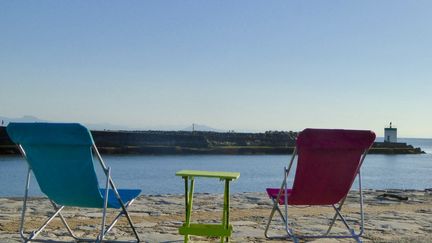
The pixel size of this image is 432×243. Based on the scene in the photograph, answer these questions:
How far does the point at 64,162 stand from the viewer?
11.1 feet

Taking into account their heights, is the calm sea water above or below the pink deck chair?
below

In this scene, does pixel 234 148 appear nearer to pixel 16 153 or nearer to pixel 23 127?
pixel 16 153

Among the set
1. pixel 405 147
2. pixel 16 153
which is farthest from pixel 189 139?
pixel 405 147

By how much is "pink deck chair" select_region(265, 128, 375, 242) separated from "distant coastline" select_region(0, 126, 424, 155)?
141ft

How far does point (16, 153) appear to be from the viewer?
149 ft

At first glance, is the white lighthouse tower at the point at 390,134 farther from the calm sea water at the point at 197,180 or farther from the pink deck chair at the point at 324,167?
the pink deck chair at the point at 324,167

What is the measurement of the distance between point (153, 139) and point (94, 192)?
54.6 metres

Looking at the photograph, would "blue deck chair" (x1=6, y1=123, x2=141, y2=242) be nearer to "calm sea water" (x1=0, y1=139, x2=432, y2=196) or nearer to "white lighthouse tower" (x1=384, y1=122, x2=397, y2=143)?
"calm sea water" (x1=0, y1=139, x2=432, y2=196)

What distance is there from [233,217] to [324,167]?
5.87 ft

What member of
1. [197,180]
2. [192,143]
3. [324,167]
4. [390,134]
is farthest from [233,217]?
[390,134]

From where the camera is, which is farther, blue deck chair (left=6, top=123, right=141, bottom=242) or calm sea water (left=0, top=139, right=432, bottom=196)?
calm sea water (left=0, top=139, right=432, bottom=196)

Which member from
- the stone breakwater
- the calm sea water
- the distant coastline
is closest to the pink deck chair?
the stone breakwater

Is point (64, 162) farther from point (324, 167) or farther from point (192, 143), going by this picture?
point (192, 143)

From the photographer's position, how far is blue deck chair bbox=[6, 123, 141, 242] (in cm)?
323
